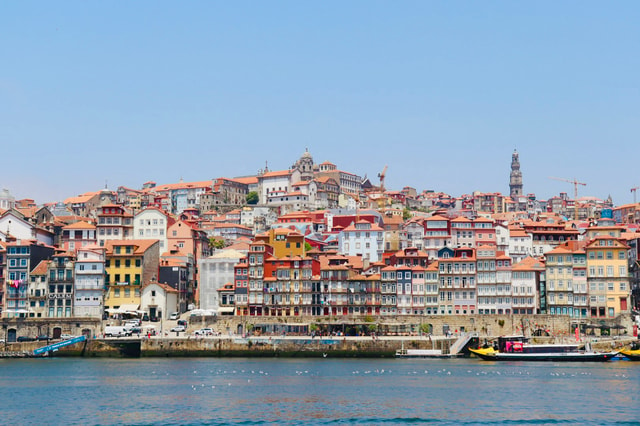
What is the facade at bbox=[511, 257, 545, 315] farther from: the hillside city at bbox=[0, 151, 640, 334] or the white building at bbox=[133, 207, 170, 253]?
the white building at bbox=[133, 207, 170, 253]

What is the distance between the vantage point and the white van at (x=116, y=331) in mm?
98750

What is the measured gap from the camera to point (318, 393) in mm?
62844

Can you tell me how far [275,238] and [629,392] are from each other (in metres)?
60.4

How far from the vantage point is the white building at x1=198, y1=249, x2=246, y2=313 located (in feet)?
371

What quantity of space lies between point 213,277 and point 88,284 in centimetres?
1437

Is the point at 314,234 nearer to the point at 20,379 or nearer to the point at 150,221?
the point at 150,221

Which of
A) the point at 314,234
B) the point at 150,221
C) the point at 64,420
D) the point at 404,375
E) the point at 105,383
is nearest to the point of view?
the point at 64,420

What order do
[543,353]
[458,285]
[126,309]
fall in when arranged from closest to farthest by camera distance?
1. [543,353]
2. [458,285]
3. [126,309]

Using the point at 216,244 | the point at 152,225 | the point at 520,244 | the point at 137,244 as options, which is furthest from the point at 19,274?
the point at 520,244

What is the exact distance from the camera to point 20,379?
73.5 meters

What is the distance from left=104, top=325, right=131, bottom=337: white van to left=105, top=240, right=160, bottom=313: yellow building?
8.19 meters

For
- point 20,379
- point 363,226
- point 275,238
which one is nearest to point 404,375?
point 20,379

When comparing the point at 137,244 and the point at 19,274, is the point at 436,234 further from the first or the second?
→ the point at 19,274

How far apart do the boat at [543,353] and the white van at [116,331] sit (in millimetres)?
34940
